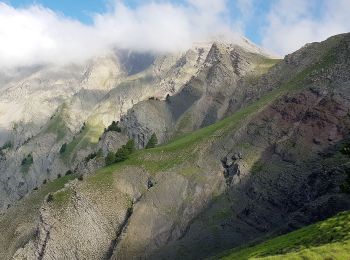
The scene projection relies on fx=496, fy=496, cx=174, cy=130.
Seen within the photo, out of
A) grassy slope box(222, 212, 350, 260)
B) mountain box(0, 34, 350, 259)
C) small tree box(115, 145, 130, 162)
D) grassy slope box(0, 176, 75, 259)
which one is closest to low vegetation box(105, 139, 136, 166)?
small tree box(115, 145, 130, 162)

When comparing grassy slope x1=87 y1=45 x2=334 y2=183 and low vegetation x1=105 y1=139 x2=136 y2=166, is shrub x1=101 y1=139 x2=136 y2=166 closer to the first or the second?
low vegetation x1=105 y1=139 x2=136 y2=166

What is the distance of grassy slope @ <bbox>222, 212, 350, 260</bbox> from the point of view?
5191 centimetres

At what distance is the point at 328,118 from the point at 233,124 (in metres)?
27.0

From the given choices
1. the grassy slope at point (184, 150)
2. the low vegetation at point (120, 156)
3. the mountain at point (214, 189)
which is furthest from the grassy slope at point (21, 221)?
the grassy slope at point (184, 150)

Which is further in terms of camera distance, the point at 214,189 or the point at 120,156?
the point at 120,156

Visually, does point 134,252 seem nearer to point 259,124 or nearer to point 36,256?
point 36,256

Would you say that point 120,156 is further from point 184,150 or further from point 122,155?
point 184,150

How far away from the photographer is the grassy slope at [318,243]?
51906 millimetres

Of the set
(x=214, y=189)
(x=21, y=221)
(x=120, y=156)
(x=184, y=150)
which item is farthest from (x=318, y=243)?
(x=21, y=221)

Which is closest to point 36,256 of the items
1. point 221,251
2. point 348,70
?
point 221,251

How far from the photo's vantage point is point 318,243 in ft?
197

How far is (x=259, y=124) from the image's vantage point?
419 ft

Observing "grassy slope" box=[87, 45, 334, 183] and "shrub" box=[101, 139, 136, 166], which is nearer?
"grassy slope" box=[87, 45, 334, 183]

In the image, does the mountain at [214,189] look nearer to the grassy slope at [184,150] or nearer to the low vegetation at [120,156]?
the grassy slope at [184,150]
